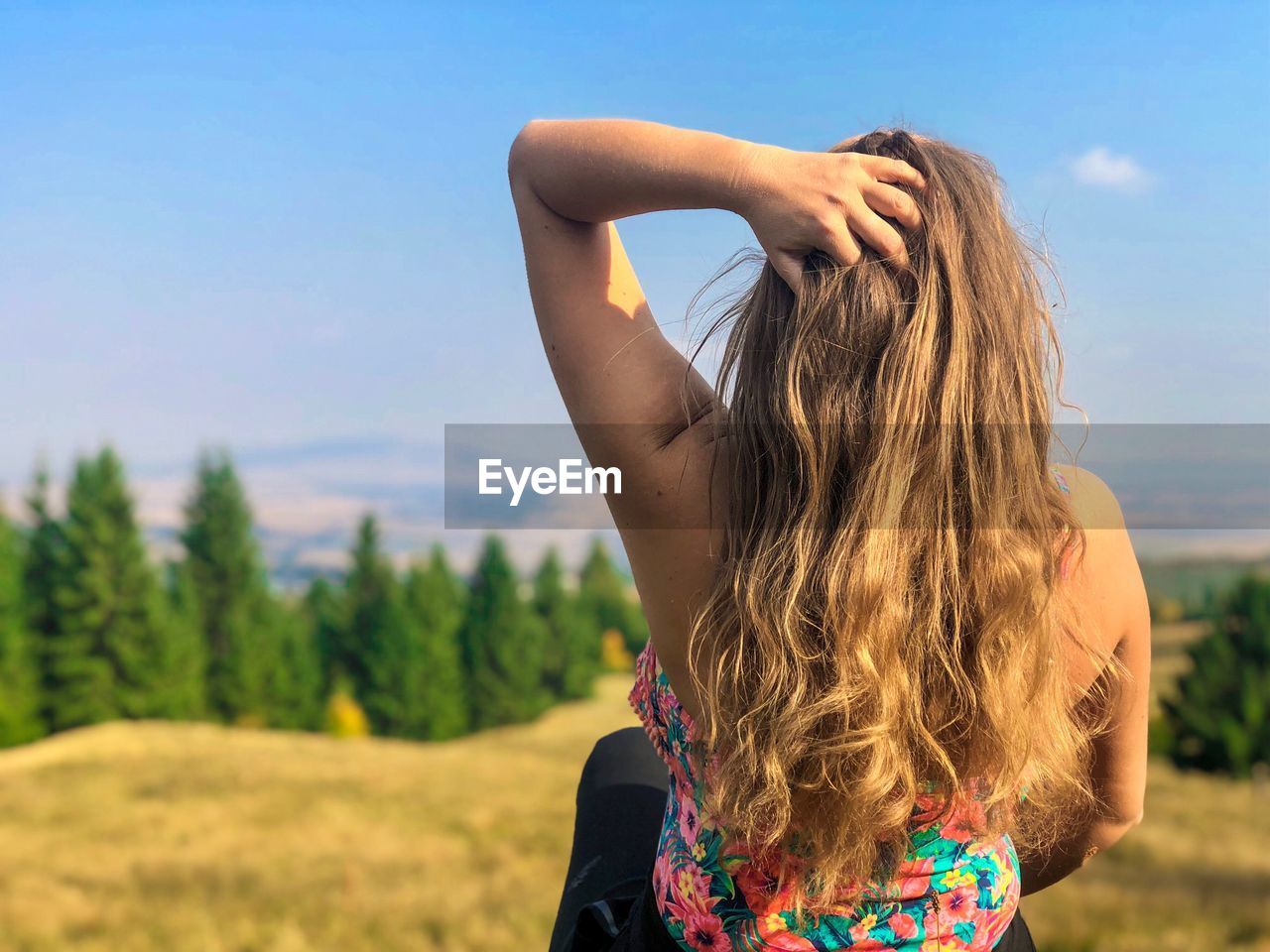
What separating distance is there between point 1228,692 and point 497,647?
16.0 metres

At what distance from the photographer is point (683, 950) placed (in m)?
1.21

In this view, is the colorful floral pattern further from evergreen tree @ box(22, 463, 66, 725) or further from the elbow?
evergreen tree @ box(22, 463, 66, 725)

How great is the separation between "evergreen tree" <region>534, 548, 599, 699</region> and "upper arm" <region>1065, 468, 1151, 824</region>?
931 inches

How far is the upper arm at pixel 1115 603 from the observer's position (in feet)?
3.68

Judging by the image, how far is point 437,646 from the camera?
911 inches

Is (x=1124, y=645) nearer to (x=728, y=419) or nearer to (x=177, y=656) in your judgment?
(x=728, y=419)

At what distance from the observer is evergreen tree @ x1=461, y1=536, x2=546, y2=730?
23.6 metres

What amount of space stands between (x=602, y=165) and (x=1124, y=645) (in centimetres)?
90

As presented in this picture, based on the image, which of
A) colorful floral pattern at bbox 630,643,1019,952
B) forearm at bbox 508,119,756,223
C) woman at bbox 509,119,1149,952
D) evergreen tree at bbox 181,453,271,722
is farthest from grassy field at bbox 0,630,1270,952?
evergreen tree at bbox 181,453,271,722

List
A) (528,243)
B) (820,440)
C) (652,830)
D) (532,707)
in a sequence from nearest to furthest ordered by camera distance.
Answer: (820,440) < (528,243) < (652,830) < (532,707)

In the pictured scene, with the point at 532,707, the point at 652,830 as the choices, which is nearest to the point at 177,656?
the point at 532,707

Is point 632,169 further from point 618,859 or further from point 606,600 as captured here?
point 606,600

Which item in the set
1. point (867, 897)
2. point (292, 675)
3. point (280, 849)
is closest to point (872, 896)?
point (867, 897)

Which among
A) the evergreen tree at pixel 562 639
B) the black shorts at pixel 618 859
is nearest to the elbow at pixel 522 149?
the black shorts at pixel 618 859
